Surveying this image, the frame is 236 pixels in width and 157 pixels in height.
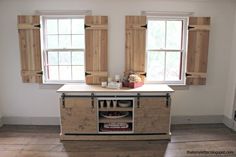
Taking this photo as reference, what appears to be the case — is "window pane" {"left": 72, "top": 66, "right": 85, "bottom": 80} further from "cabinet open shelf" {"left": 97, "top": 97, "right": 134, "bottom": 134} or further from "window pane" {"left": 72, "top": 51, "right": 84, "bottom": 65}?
"cabinet open shelf" {"left": 97, "top": 97, "right": 134, "bottom": 134}

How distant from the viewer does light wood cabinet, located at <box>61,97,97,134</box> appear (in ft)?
10.7

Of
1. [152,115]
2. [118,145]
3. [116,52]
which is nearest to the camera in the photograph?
[118,145]

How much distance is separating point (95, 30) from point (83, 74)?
85 centimetres

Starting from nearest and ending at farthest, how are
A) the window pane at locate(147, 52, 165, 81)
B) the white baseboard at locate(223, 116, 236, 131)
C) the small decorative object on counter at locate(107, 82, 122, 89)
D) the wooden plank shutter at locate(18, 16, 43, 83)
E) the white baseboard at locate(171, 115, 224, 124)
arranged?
1. the small decorative object on counter at locate(107, 82, 122, 89)
2. the wooden plank shutter at locate(18, 16, 43, 83)
3. the white baseboard at locate(223, 116, 236, 131)
4. the window pane at locate(147, 52, 165, 81)
5. the white baseboard at locate(171, 115, 224, 124)

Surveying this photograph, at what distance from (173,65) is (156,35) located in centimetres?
65

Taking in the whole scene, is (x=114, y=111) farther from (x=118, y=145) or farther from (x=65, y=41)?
(x=65, y=41)

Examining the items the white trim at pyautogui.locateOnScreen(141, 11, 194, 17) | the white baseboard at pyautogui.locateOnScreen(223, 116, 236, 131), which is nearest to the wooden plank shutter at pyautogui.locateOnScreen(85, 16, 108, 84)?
the white trim at pyautogui.locateOnScreen(141, 11, 194, 17)

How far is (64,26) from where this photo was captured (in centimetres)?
375

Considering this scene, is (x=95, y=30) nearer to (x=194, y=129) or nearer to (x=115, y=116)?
(x=115, y=116)

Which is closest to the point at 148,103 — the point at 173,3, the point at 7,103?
the point at 173,3

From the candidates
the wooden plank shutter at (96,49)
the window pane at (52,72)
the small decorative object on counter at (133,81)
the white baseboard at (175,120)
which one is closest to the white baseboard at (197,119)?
the white baseboard at (175,120)

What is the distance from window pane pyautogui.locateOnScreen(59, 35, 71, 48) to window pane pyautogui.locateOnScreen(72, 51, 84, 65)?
192 mm

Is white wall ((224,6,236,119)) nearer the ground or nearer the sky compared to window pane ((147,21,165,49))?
nearer the ground

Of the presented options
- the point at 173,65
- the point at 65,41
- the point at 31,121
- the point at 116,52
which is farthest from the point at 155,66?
the point at 31,121
